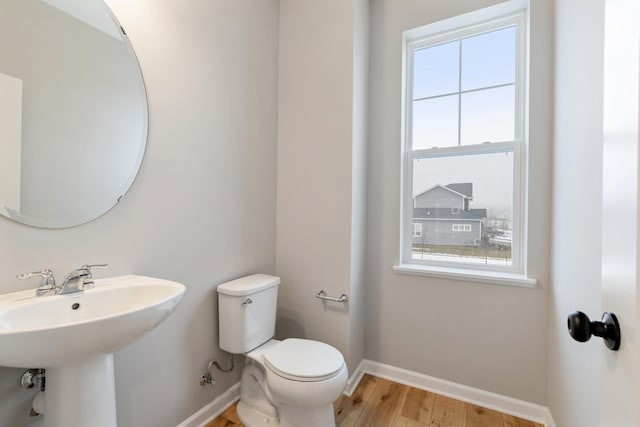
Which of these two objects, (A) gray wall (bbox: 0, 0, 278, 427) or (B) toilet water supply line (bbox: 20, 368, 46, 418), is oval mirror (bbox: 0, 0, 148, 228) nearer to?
(A) gray wall (bbox: 0, 0, 278, 427)

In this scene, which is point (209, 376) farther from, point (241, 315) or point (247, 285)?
point (247, 285)

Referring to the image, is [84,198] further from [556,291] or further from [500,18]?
[500,18]

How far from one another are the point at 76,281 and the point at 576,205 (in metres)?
1.93

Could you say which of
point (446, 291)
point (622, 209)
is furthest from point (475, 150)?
point (622, 209)

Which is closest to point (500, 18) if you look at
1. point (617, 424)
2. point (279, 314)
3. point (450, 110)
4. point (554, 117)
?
point (450, 110)

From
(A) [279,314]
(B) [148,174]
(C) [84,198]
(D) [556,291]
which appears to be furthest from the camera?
(A) [279,314]

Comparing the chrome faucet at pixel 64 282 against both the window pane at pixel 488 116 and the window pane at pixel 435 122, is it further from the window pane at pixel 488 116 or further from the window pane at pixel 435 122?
the window pane at pixel 488 116

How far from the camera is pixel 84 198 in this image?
1.06 metres

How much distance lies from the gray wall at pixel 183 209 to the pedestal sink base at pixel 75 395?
0.59ft

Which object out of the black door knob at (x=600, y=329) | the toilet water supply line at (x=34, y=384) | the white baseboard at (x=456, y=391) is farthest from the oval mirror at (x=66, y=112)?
the white baseboard at (x=456, y=391)

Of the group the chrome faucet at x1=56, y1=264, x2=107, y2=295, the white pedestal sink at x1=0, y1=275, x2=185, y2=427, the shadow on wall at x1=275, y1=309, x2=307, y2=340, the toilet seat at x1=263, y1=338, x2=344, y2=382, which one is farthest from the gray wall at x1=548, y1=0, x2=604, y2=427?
the chrome faucet at x1=56, y1=264, x2=107, y2=295

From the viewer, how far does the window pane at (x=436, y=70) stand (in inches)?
76.7

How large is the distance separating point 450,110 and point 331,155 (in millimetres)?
897

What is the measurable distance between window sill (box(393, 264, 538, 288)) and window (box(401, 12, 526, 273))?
0.07 m
